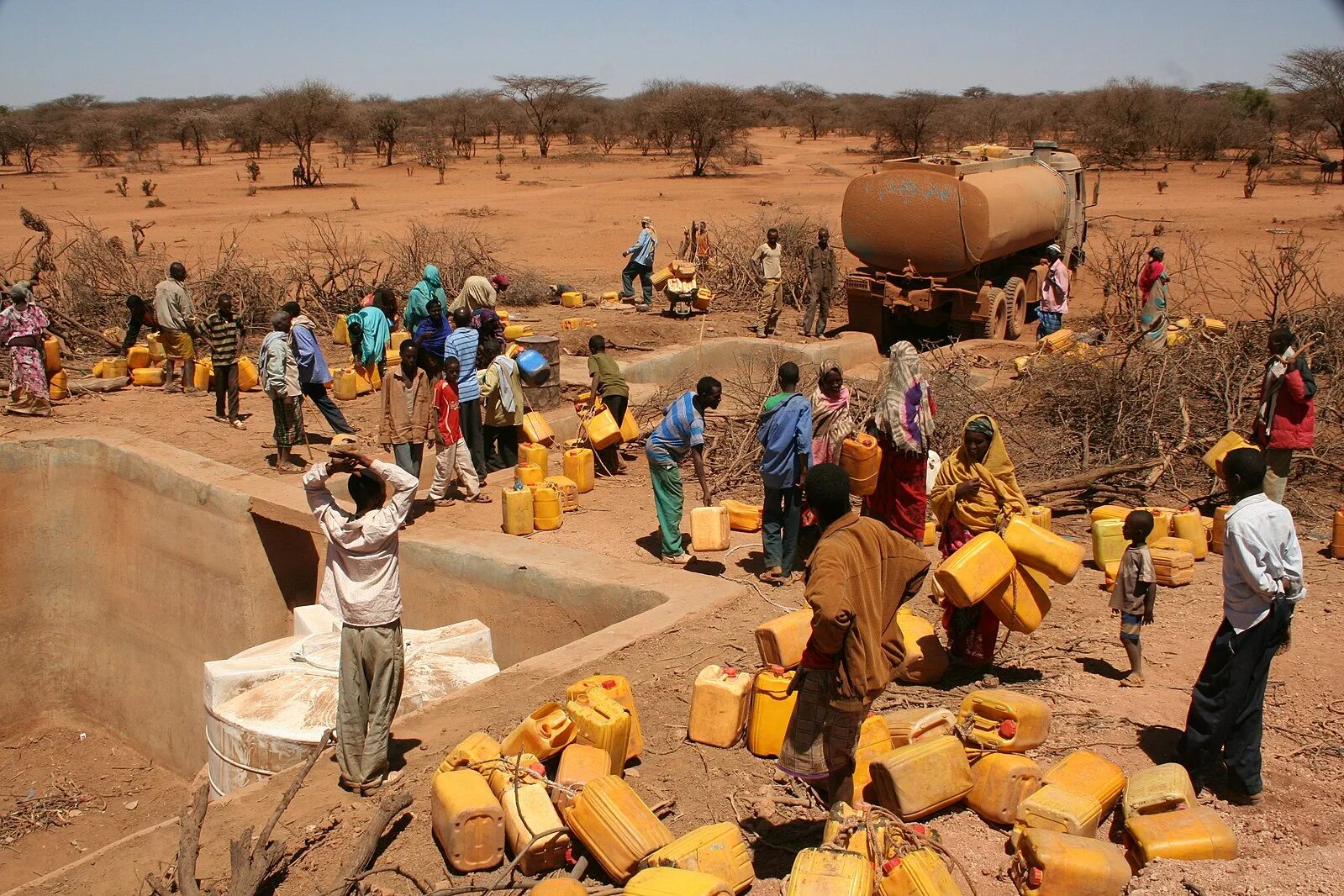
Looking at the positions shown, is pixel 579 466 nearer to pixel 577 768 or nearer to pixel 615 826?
pixel 577 768

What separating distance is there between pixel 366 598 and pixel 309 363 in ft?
18.9

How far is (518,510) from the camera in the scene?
9.22 m

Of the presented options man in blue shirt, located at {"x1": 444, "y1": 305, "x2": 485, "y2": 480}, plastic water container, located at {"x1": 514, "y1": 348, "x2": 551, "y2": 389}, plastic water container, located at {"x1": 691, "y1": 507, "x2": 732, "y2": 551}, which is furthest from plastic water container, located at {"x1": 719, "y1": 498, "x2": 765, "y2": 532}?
plastic water container, located at {"x1": 514, "y1": 348, "x2": 551, "y2": 389}

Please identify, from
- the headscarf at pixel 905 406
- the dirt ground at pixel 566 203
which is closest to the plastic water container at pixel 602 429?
the headscarf at pixel 905 406

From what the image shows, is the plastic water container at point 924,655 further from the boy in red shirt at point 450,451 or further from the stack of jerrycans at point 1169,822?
the boy in red shirt at point 450,451

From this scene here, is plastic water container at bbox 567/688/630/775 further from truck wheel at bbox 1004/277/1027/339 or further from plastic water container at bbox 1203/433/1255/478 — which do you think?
truck wheel at bbox 1004/277/1027/339

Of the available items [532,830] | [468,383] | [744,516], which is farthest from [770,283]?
[532,830]

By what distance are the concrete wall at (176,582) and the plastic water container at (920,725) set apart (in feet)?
7.13

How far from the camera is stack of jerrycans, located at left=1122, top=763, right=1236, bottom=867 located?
14.1 ft

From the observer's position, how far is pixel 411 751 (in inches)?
221

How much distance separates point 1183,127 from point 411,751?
46030 millimetres

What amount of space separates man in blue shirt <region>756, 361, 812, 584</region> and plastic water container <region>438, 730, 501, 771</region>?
9.83 feet

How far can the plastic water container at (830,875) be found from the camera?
3.76 m

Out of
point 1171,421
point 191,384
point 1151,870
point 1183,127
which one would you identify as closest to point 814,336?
point 1171,421
